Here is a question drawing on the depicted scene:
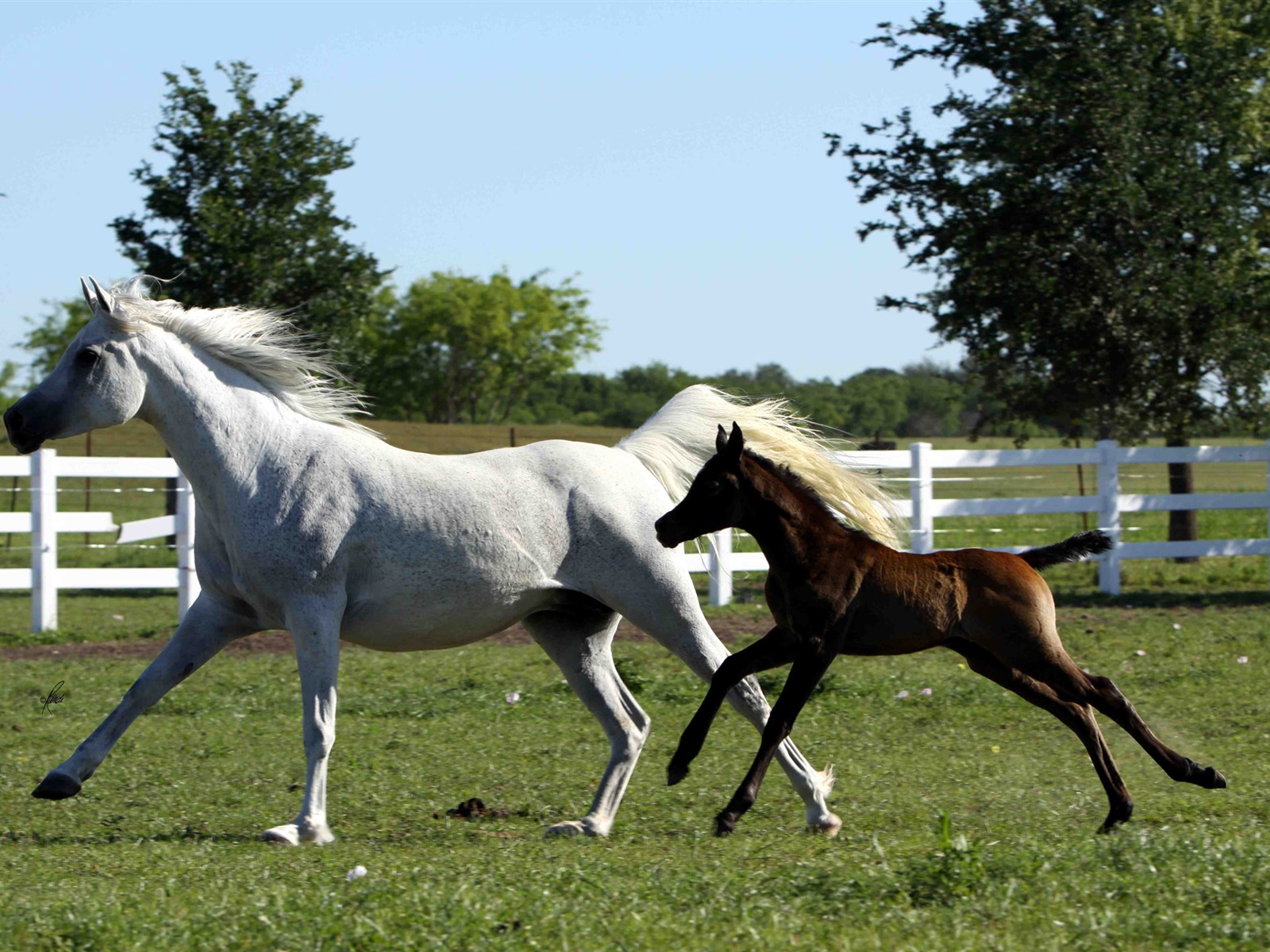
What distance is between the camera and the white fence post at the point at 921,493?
14.5 meters

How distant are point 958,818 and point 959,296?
1310 cm

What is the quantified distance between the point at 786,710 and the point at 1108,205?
13177 millimetres

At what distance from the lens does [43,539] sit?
12.9 metres

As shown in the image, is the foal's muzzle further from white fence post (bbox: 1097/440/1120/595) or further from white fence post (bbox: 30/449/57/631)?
white fence post (bbox: 1097/440/1120/595)

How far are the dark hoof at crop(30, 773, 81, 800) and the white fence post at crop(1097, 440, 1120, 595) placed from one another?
12.2 m

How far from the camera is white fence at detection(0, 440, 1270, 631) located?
12.9 metres

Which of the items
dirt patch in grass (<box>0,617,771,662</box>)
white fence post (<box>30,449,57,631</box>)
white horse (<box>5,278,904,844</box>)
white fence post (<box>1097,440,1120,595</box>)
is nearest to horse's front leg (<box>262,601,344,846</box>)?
white horse (<box>5,278,904,844</box>)

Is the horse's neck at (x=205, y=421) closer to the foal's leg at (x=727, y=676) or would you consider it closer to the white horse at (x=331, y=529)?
the white horse at (x=331, y=529)

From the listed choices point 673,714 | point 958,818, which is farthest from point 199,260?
point 958,818

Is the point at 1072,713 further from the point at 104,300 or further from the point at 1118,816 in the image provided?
the point at 104,300

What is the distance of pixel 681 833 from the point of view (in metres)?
5.81

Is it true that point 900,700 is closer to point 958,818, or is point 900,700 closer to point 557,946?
point 958,818

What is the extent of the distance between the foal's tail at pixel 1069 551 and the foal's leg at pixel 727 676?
3.55ft

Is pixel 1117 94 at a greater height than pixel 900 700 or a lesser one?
greater
